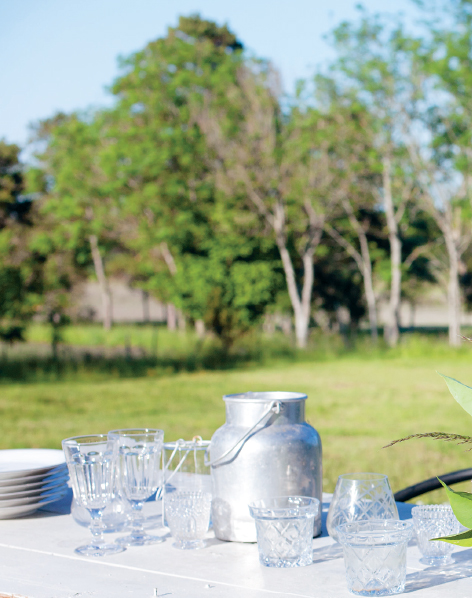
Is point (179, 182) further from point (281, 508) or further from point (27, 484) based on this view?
point (281, 508)

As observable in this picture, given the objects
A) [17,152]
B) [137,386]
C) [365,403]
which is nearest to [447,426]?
[365,403]

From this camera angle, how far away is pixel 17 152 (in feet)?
93.4

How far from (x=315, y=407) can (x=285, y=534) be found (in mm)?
7540

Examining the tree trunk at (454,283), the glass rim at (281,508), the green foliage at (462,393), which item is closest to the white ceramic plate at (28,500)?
the glass rim at (281,508)

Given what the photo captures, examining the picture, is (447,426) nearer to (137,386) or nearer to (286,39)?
(137,386)

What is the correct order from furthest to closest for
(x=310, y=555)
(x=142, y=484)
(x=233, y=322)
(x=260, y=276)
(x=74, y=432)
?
1. (x=260, y=276)
2. (x=233, y=322)
3. (x=74, y=432)
4. (x=142, y=484)
5. (x=310, y=555)

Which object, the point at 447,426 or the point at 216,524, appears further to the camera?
the point at 447,426

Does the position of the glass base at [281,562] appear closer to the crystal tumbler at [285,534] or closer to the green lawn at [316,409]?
the crystal tumbler at [285,534]

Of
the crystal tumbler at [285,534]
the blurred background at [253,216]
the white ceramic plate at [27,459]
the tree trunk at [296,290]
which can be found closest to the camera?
the crystal tumbler at [285,534]

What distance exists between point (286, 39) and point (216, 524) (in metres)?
16.7

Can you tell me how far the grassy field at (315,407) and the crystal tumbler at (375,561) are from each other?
12.6 ft

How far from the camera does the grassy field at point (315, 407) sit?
5891 mm

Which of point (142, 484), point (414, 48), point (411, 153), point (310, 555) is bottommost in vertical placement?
point (310, 555)

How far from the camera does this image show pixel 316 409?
331 inches
